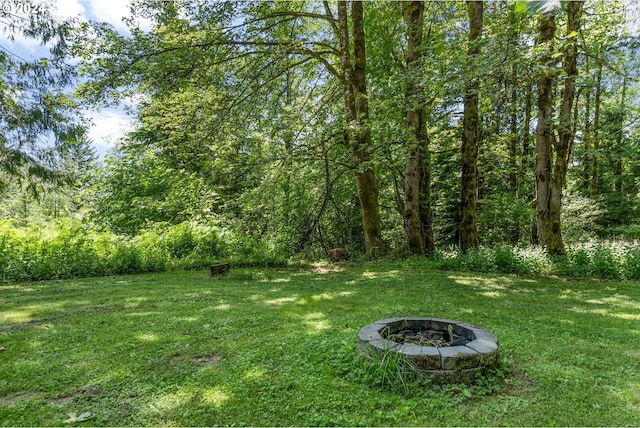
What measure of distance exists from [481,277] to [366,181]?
13.0ft

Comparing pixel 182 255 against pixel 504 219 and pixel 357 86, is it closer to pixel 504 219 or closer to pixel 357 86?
pixel 357 86

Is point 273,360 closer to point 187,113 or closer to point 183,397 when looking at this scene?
point 183,397

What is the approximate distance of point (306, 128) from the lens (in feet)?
31.2

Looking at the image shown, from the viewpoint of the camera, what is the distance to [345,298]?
5.64 meters

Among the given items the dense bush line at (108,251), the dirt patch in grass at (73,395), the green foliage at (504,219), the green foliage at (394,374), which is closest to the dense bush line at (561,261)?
the green foliage at (504,219)

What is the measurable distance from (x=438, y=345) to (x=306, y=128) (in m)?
7.35

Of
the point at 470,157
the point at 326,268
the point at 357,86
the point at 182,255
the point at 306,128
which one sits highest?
the point at 357,86

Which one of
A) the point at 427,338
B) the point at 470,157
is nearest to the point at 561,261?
the point at 470,157

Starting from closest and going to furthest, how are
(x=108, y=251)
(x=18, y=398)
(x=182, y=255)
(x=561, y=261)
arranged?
(x=18, y=398), (x=561, y=261), (x=108, y=251), (x=182, y=255)

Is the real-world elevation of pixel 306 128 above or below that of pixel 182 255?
above

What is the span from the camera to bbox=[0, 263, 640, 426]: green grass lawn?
2.30 m

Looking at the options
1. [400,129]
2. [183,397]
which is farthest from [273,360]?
[400,129]

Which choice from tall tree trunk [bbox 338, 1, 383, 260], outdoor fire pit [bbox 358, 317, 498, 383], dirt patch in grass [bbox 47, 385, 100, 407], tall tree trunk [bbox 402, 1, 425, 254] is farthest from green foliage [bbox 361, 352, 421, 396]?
tall tree trunk [bbox 338, 1, 383, 260]

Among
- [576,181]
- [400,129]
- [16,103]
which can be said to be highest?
[16,103]
